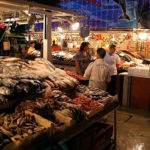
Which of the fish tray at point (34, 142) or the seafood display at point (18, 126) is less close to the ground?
the seafood display at point (18, 126)

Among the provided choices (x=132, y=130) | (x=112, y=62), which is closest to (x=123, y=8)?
(x=112, y=62)

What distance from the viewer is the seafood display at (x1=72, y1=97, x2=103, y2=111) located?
11.4 feet

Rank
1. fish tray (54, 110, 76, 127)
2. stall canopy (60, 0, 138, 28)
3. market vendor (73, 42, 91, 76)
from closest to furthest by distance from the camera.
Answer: fish tray (54, 110, 76, 127)
market vendor (73, 42, 91, 76)
stall canopy (60, 0, 138, 28)

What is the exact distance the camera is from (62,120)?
293 cm

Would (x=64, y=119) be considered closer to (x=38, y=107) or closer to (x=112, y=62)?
(x=38, y=107)

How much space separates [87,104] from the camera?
365cm

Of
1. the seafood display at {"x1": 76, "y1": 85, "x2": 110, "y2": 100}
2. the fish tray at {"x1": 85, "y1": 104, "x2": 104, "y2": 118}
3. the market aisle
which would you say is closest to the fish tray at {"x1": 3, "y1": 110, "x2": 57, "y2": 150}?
the fish tray at {"x1": 85, "y1": 104, "x2": 104, "y2": 118}

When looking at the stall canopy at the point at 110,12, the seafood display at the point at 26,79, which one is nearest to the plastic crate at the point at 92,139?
the seafood display at the point at 26,79

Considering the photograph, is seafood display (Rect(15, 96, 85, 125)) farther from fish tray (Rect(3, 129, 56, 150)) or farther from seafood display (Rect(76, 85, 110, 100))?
A: seafood display (Rect(76, 85, 110, 100))

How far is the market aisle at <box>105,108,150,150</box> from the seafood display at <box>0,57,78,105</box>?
6.31 feet

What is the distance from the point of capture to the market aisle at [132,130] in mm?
4574

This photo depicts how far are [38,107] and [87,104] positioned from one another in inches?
38.6

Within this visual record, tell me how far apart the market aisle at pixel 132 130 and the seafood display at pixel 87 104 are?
1.43 meters

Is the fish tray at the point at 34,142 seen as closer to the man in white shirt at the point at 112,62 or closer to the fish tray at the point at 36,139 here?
the fish tray at the point at 36,139
